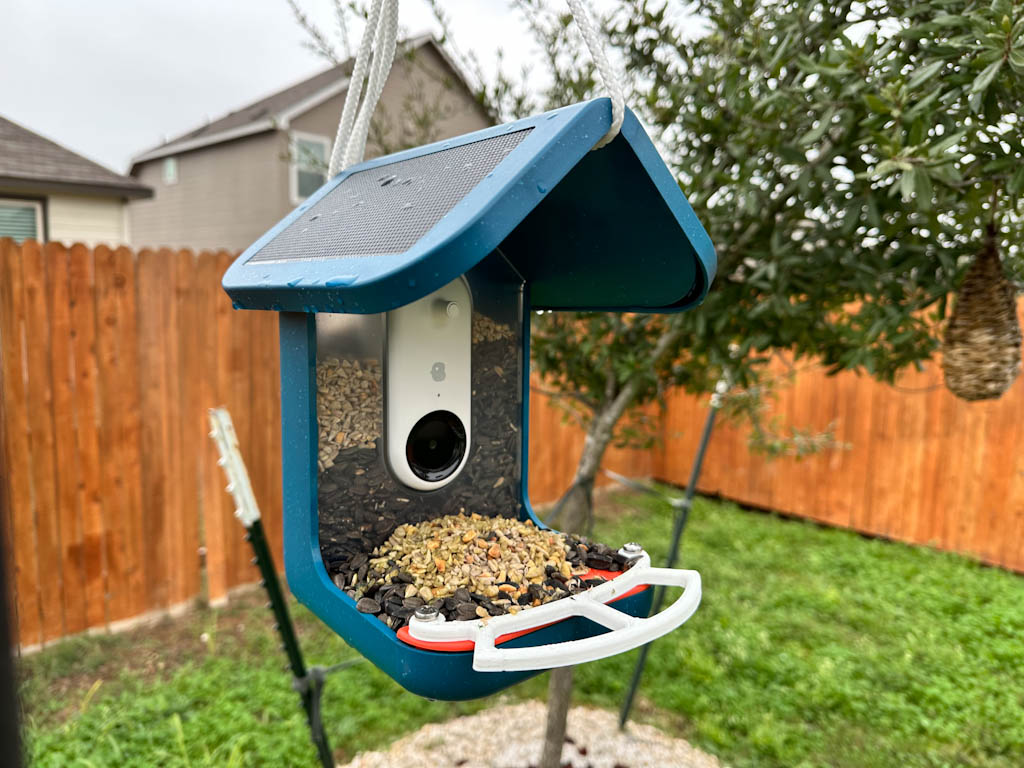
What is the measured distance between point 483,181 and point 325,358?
0.45 m

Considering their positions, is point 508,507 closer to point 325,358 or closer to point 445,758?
point 325,358

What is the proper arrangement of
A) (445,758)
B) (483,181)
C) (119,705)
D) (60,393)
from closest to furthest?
(483,181) < (445,758) < (119,705) < (60,393)

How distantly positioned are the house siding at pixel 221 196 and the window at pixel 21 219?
2684 mm


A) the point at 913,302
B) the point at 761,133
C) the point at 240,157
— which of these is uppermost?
the point at 240,157

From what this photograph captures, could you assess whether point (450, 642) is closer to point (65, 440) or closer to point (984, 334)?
point (984, 334)

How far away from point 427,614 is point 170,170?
12821 mm

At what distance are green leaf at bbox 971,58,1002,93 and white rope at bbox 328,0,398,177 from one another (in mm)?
987

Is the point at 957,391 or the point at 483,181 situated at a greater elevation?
the point at 483,181

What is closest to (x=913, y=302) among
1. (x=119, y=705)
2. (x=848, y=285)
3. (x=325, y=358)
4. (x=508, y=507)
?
(x=848, y=285)

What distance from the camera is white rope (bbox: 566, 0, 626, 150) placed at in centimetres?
92

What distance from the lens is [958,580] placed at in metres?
4.33

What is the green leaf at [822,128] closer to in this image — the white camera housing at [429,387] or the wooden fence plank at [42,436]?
the white camera housing at [429,387]

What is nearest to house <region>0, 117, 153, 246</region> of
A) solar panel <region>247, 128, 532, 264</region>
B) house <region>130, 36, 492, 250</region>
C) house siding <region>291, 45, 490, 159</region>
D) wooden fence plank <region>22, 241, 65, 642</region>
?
house <region>130, 36, 492, 250</region>

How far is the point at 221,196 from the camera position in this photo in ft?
34.7
